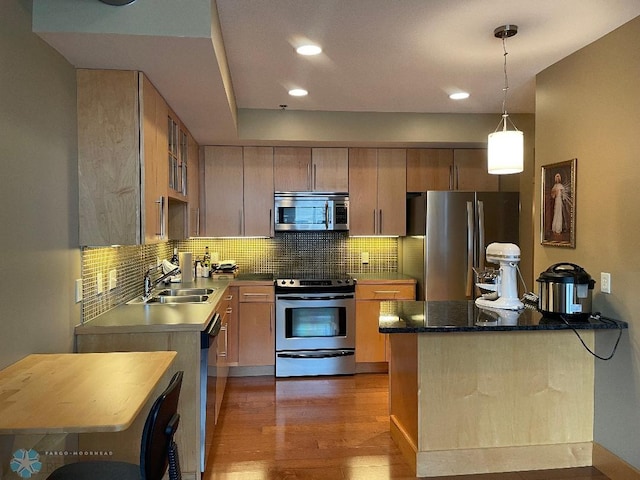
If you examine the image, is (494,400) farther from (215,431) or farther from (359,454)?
(215,431)

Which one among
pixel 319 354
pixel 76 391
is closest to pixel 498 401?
pixel 319 354

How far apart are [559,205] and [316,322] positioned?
2.42 metres

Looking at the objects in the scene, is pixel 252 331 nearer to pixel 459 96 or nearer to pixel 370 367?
pixel 370 367

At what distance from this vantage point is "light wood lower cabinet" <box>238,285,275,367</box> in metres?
4.48

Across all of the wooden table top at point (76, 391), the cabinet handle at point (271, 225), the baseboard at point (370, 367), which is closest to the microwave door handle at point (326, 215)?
the cabinet handle at point (271, 225)

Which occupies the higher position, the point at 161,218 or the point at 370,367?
the point at 161,218

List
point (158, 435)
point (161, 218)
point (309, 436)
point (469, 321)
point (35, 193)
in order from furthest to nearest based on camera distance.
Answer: point (309, 436) < point (161, 218) < point (469, 321) < point (35, 193) < point (158, 435)

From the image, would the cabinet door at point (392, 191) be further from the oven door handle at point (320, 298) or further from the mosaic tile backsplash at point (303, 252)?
the oven door handle at point (320, 298)

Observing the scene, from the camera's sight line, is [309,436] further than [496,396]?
Yes

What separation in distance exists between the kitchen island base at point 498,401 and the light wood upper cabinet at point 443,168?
7.68ft

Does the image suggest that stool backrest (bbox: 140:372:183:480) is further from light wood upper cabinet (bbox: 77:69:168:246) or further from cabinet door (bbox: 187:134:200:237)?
cabinet door (bbox: 187:134:200:237)

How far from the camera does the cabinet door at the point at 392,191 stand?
4793mm

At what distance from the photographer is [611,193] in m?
2.59

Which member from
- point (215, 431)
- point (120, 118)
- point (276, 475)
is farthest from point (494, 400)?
point (120, 118)
